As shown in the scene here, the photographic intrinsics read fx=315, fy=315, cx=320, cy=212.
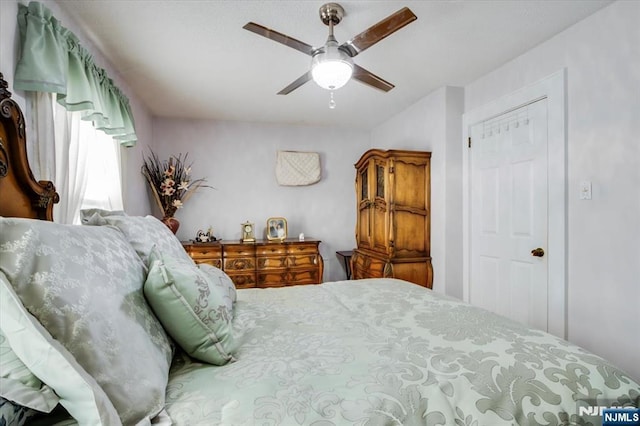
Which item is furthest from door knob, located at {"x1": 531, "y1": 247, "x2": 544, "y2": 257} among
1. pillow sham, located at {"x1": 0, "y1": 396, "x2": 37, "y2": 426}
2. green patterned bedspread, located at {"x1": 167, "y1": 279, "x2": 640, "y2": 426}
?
pillow sham, located at {"x1": 0, "y1": 396, "x2": 37, "y2": 426}

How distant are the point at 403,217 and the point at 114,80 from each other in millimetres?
2857

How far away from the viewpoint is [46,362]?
0.58m

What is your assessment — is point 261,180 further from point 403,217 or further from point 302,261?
point 403,217

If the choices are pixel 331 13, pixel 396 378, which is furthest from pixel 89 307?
pixel 331 13

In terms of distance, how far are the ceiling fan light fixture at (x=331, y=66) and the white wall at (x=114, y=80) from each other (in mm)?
1447

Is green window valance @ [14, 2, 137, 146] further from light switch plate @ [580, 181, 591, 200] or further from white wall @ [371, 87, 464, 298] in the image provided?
→ light switch plate @ [580, 181, 591, 200]

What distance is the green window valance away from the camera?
1.51 m

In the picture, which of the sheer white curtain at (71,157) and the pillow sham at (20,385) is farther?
the sheer white curtain at (71,157)

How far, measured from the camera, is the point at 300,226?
4.35 m

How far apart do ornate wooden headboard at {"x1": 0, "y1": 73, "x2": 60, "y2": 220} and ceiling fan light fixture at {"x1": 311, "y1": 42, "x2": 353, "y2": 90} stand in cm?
141

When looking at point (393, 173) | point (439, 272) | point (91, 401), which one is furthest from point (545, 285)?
point (91, 401)

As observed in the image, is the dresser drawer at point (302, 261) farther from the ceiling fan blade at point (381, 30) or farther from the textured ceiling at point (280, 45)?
the ceiling fan blade at point (381, 30)

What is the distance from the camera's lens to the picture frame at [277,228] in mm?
4070

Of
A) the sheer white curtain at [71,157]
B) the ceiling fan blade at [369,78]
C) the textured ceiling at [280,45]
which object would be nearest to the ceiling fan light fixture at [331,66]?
the ceiling fan blade at [369,78]
